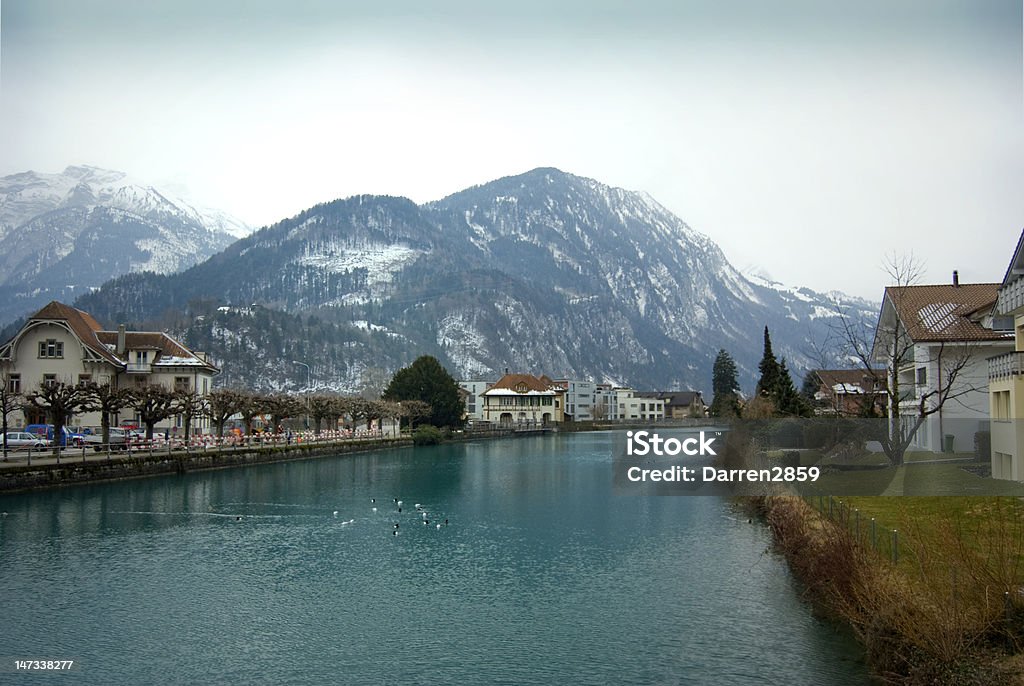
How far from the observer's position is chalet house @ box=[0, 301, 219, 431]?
2603 inches

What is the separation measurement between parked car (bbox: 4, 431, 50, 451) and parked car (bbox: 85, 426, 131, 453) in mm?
2956

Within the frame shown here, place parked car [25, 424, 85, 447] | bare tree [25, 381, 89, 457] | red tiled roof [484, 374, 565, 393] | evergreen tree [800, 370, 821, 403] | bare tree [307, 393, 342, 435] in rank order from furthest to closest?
red tiled roof [484, 374, 565, 393], evergreen tree [800, 370, 821, 403], bare tree [307, 393, 342, 435], parked car [25, 424, 85, 447], bare tree [25, 381, 89, 457]

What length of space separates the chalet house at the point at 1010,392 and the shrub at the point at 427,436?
250 feet

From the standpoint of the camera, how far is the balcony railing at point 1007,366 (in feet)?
84.5

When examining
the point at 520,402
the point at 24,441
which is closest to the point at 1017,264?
the point at 24,441

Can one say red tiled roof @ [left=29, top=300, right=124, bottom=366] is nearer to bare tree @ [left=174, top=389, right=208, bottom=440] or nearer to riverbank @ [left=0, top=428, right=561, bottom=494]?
bare tree @ [left=174, top=389, right=208, bottom=440]

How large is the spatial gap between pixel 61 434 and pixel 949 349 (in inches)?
2003

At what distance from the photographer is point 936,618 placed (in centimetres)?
1312

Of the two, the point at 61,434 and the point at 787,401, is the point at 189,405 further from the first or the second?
the point at 787,401

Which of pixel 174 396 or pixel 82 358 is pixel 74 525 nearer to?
pixel 174 396

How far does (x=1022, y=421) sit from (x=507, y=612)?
601 inches

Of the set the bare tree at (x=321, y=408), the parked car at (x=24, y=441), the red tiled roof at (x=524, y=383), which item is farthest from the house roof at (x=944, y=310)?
the red tiled roof at (x=524, y=383)

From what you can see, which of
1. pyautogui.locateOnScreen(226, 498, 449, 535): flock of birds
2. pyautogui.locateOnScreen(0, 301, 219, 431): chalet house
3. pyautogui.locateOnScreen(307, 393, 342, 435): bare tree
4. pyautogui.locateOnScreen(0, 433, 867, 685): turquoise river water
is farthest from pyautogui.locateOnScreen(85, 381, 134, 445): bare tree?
pyautogui.locateOnScreen(307, 393, 342, 435): bare tree

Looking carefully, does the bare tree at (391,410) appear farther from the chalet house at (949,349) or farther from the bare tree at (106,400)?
the chalet house at (949,349)
